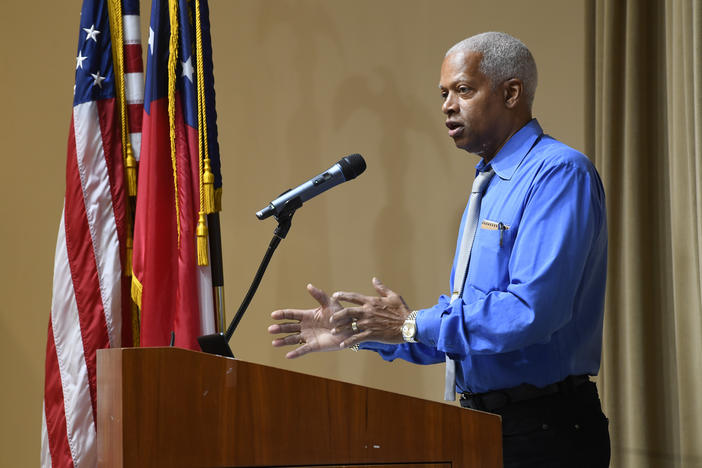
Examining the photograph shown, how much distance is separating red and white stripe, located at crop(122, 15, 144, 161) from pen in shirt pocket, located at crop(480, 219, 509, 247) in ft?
4.55

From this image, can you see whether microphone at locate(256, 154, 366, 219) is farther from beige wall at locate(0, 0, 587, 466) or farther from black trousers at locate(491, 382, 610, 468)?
beige wall at locate(0, 0, 587, 466)

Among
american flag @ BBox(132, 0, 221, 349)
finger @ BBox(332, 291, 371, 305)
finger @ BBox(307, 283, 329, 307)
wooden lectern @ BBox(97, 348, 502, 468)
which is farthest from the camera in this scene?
american flag @ BBox(132, 0, 221, 349)

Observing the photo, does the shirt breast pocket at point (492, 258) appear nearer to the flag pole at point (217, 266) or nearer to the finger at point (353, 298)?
the finger at point (353, 298)

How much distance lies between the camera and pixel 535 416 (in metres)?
1.67

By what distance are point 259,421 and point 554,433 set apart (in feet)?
2.89

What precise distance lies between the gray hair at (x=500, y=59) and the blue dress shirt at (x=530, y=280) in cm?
14

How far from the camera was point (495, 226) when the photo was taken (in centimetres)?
181

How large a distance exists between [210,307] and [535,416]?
121 cm

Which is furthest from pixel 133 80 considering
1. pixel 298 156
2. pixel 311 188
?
pixel 311 188

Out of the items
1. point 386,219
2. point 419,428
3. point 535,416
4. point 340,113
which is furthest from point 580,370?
point 340,113

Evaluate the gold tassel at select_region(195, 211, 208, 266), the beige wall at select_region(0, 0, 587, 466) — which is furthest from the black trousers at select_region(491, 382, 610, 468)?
the beige wall at select_region(0, 0, 587, 466)

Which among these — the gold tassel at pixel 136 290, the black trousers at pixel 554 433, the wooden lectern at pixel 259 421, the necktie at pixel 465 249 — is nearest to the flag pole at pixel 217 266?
the gold tassel at pixel 136 290

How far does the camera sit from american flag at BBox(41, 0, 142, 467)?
243 centimetres

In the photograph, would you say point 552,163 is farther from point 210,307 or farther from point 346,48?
point 346,48
